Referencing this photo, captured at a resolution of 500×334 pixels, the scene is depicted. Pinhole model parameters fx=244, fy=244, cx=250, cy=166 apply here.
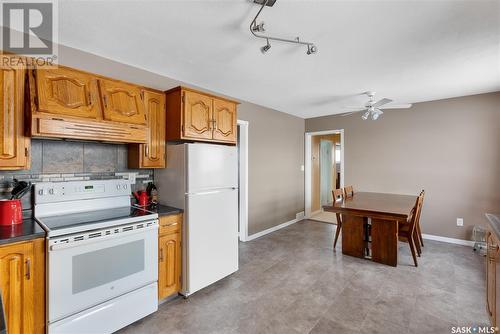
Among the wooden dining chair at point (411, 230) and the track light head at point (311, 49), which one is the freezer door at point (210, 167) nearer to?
the track light head at point (311, 49)

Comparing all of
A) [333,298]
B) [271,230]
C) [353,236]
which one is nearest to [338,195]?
[353,236]

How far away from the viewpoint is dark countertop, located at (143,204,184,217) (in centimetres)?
229

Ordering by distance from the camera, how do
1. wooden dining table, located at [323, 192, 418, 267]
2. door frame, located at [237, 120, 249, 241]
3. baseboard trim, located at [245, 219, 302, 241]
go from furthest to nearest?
baseboard trim, located at [245, 219, 302, 241], door frame, located at [237, 120, 249, 241], wooden dining table, located at [323, 192, 418, 267]

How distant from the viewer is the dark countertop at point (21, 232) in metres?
1.51

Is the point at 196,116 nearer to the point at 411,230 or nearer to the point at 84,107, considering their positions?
the point at 84,107

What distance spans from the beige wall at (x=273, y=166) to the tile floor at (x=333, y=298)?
1.13 metres

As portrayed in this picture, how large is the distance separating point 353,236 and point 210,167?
2.31 meters

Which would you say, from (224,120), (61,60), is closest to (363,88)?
(224,120)

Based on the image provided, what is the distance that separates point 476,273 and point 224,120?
3498 mm

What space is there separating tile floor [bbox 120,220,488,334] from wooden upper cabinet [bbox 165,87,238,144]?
1.66 m

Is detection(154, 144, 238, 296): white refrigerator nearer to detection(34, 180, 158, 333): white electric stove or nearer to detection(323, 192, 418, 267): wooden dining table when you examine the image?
detection(34, 180, 158, 333): white electric stove

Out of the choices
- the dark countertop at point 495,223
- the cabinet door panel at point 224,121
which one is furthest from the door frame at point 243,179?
the dark countertop at point 495,223

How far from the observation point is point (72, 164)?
89.2 inches

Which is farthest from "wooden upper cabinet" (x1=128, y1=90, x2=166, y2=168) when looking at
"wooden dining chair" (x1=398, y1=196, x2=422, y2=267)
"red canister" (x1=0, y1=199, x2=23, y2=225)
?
"wooden dining chair" (x1=398, y1=196, x2=422, y2=267)
